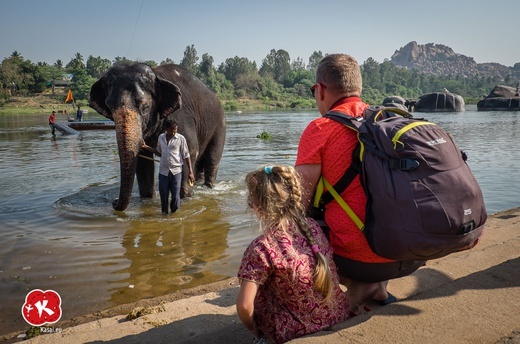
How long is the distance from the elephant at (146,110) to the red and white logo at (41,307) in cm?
264

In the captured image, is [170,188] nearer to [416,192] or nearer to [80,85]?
[416,192]

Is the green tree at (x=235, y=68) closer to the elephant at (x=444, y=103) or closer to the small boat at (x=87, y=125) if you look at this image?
the elephant at (x=444, y=103)

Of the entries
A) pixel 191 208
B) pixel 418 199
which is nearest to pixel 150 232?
pixel 191 208

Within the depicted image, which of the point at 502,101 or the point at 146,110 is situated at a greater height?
the point at 146,110

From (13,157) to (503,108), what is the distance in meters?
58.0

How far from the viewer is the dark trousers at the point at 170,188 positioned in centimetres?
762

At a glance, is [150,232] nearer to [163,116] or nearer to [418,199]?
[163,116]

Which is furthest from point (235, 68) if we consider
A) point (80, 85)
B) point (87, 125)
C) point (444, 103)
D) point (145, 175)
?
point (145, 175)

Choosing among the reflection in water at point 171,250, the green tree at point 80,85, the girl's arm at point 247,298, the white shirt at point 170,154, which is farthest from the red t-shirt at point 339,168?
the green tree at point 80,85

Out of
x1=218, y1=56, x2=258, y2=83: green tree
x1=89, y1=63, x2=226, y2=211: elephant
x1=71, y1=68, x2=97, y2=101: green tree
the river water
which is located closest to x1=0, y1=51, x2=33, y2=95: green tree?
x1=71, y1=68, x2=97, y2=101: green tree

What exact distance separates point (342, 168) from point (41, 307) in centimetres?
326

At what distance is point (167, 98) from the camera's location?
7.98m

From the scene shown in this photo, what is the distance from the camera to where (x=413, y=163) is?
250 cm

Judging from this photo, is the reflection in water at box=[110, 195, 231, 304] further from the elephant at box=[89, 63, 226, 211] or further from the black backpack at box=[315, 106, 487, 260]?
the black backpack at box=[315, 106, 487, 260]
